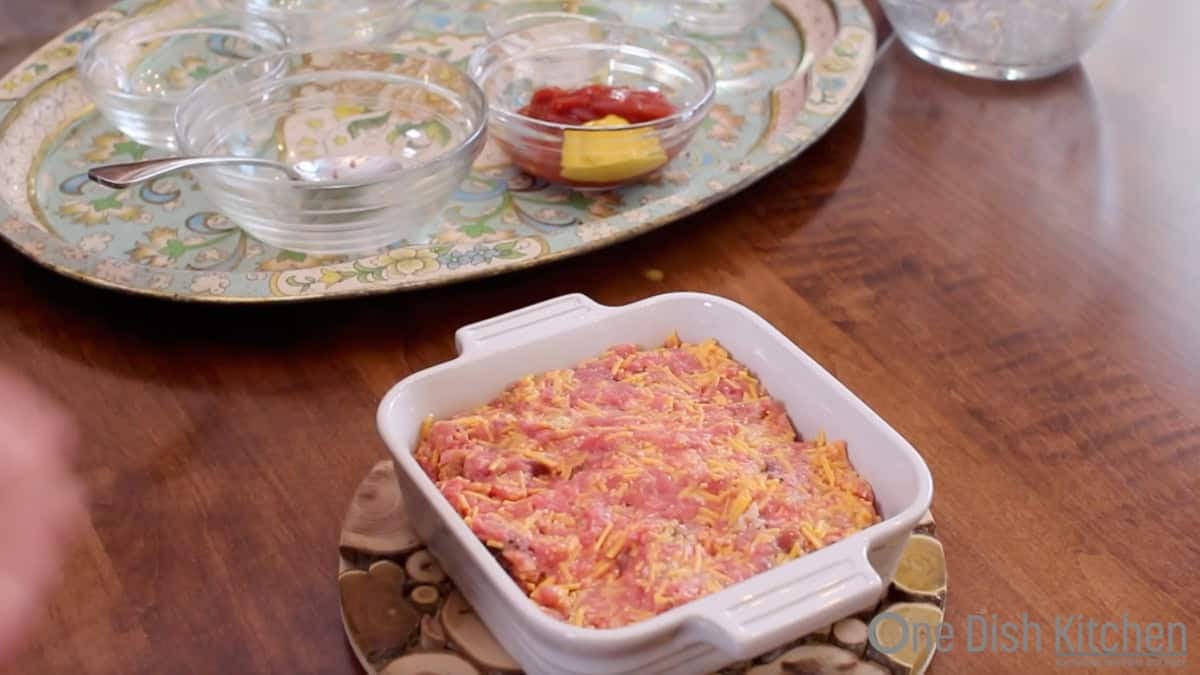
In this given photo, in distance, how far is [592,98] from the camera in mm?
1329

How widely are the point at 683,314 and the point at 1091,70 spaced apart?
939mm

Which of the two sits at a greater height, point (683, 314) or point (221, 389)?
point (683, 314)

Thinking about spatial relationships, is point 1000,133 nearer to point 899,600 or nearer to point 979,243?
point 979,243

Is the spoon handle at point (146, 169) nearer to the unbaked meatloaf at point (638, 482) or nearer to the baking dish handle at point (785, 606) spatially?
the unbaked meatloaf at point (638, 482)

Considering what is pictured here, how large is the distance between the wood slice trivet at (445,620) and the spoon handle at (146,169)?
0.41m

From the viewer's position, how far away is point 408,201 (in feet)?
3.91

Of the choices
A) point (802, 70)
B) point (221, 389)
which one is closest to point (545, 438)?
point (221, 389)

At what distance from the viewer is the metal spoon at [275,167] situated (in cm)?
113

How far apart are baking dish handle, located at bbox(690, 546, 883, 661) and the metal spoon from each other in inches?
24.0

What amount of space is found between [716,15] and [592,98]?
382mm

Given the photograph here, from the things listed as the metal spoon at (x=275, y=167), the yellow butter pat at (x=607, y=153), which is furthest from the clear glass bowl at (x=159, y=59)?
the yellow butter pat at (x=607, y=153)

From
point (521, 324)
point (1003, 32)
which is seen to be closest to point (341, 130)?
point (521, 324)

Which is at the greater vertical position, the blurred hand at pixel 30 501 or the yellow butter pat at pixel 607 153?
the yellow butter pat at pixel 607 153

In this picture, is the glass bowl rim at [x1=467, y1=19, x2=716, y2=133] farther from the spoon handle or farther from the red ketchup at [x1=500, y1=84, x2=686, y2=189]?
the spoon handle
